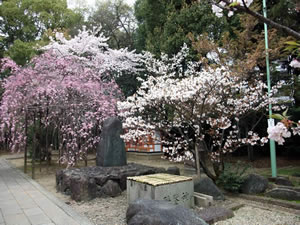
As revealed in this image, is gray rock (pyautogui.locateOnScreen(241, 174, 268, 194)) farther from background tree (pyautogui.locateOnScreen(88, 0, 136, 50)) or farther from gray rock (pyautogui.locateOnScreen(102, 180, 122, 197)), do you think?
background tree (pyautogui.locateOnScreen(88, 0, 136, 50))

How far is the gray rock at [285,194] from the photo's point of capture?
16.6ft

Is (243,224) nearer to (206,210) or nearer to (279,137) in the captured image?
(206,210)

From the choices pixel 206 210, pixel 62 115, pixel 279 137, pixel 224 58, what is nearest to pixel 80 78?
pixel 62 115

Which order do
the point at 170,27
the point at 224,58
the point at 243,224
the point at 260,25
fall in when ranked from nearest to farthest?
1. the point at 243,224
2. the point at 224,58
3. the point at 260,25
4. the point at 170,27

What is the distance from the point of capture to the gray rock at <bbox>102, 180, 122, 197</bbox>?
235 inches

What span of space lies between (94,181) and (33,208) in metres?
1.40

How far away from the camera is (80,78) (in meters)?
9.63

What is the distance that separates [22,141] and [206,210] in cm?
803

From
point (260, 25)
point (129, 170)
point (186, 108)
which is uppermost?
point (260, 25)

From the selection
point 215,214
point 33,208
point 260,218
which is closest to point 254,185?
point 260,218

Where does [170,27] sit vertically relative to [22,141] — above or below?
above

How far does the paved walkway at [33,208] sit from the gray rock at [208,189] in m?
2.49

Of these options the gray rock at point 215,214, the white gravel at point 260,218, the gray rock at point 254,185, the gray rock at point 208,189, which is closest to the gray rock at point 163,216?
the gray rock at point 215,214

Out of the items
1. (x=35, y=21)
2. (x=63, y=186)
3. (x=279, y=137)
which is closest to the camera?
(x=279, y=137)
